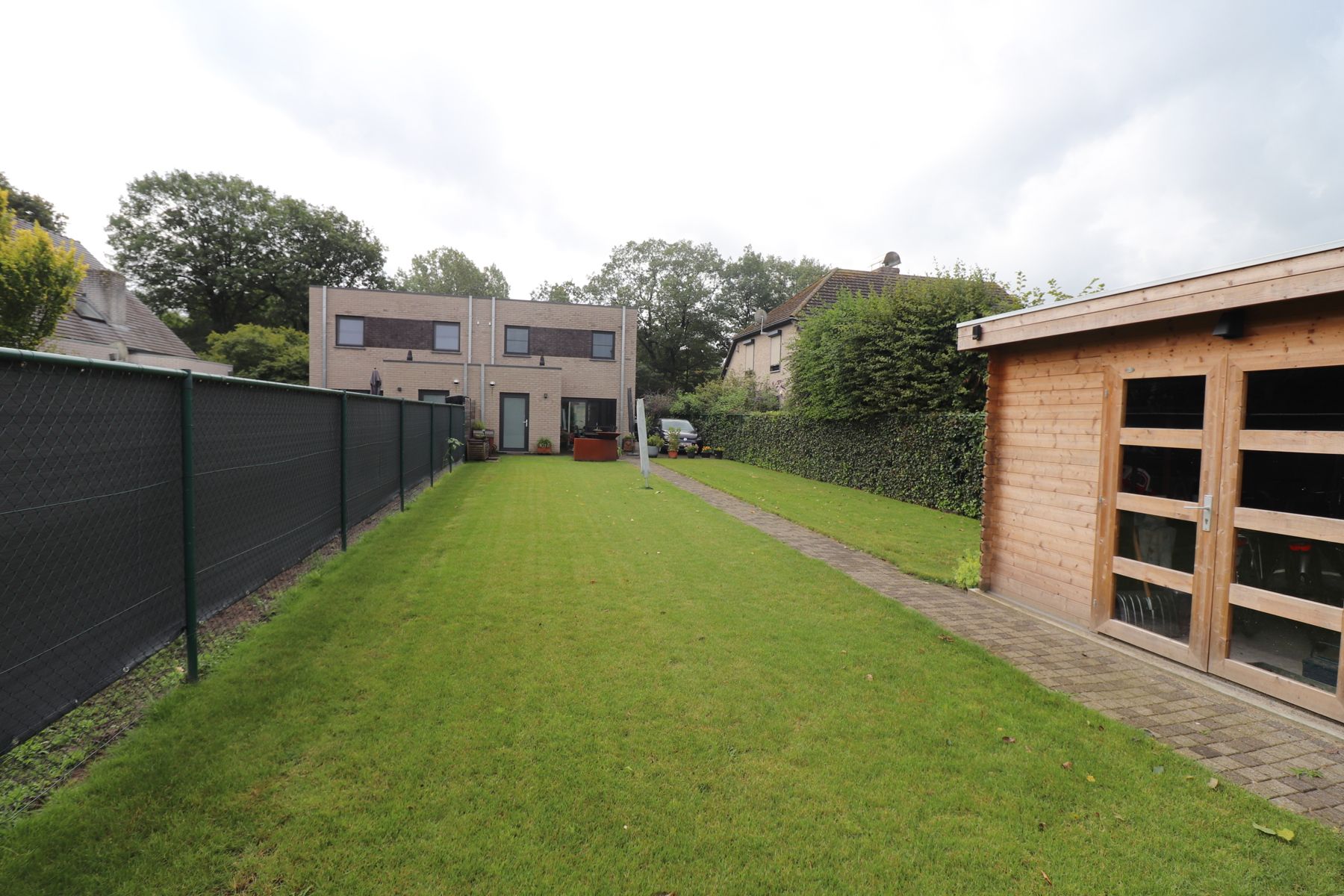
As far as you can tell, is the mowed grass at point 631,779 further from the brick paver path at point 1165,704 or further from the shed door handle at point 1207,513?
the shed door handle at point 1207,513

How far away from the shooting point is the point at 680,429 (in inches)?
1082

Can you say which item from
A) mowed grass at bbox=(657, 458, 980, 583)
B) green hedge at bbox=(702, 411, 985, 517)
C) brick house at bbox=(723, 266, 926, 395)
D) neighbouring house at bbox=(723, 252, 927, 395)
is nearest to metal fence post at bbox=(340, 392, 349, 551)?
mowed grass at bbox=(657, 458, 980, 583)

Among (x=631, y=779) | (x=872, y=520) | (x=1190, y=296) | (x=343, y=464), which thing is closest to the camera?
(x=631, y=779)

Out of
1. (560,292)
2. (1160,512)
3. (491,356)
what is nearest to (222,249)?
(560,292)

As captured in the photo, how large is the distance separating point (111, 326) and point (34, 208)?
1991 centimetres

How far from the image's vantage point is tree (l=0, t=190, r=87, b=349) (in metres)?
9.22

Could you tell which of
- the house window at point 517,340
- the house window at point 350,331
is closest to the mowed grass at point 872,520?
the house window at point 517,340

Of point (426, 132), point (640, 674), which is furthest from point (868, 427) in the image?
point (426, 132)

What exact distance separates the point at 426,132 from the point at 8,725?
16288mm

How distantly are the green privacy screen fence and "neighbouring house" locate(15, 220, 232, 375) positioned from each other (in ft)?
54.0

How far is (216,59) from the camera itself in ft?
30.5

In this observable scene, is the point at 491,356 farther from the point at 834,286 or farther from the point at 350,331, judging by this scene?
the point at 834,286

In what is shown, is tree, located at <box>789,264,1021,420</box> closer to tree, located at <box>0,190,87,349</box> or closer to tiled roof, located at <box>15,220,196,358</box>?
tree, located at <box>0,190,87,349</box>

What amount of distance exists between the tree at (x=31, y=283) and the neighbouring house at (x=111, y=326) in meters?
7.63
